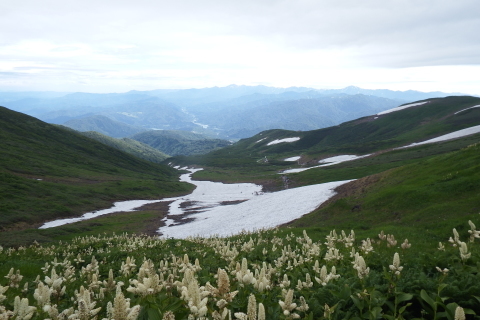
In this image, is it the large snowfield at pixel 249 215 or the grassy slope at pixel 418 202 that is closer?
the grassy slope at pixel 418 202

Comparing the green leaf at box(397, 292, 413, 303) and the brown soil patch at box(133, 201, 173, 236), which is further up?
the green leaf at box(397, 292, 413, 303)

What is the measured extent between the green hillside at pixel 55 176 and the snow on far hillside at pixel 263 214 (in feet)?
130

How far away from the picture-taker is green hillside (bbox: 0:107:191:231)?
79.4 metres

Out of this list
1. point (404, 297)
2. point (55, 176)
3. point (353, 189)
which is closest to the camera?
point (404, 297)

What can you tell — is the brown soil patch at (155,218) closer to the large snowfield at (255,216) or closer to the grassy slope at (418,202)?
the large snowfield at (255,216)

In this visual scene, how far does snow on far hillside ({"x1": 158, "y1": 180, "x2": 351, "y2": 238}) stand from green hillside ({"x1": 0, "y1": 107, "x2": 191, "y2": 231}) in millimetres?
39610

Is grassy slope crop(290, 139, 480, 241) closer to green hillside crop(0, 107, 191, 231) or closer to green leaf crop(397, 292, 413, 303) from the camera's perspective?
green leaf crop(397, 292, 413, 303)

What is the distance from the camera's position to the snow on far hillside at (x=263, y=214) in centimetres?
5166

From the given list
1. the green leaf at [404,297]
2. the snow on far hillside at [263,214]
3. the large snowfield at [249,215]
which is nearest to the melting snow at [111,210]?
the large snowfield at [249,215]

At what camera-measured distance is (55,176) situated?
117m

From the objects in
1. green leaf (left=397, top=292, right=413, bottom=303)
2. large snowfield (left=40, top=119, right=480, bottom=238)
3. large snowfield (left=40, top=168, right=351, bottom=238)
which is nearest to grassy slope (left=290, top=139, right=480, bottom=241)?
large snowfield (left=40, top=168, right=351, bottom=238)

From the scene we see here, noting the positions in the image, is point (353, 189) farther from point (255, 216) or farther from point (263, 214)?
point (255, 216)

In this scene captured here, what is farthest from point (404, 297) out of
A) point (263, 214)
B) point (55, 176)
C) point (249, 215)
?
point (55, 176)

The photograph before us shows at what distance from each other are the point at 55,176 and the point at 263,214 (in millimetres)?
97568
